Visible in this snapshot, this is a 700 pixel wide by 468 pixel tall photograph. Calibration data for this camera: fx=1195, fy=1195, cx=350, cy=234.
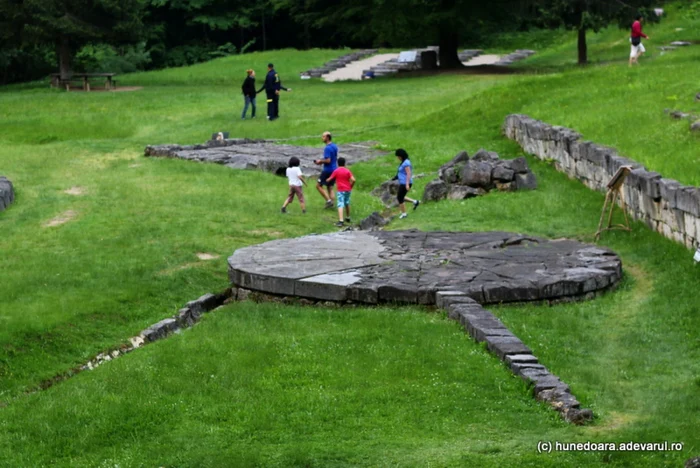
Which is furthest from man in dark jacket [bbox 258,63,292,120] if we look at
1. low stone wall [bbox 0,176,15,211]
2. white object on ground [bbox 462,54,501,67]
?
white object on ground [bbox 462,54,501,67]

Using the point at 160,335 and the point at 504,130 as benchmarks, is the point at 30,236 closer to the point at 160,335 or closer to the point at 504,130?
the point at 160,335

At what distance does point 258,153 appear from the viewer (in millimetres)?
30844

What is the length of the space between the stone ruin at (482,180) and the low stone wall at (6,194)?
8607 mm

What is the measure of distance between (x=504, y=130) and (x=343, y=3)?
22.1m

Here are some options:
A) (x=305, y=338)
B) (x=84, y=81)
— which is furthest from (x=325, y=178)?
(x=84, y=81)

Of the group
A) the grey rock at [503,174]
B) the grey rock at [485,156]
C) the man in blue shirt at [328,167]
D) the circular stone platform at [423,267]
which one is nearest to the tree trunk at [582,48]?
the grey rock at [485,156]

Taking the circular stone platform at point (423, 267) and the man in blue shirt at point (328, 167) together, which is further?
the man in blue shirt at point (328, 167)

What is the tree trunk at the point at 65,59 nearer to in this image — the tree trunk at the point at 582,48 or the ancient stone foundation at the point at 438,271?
the tree trunk at the point at 582,48

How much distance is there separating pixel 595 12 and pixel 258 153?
55.3ft

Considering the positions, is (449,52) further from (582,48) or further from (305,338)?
(305,338)

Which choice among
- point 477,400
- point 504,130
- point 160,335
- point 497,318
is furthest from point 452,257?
point 504,130

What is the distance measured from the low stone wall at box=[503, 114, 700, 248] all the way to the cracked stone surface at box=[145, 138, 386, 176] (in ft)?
13.5

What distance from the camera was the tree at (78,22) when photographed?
45281mm

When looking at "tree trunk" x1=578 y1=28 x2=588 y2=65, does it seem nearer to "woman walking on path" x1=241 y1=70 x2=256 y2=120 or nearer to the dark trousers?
the dark trousers
